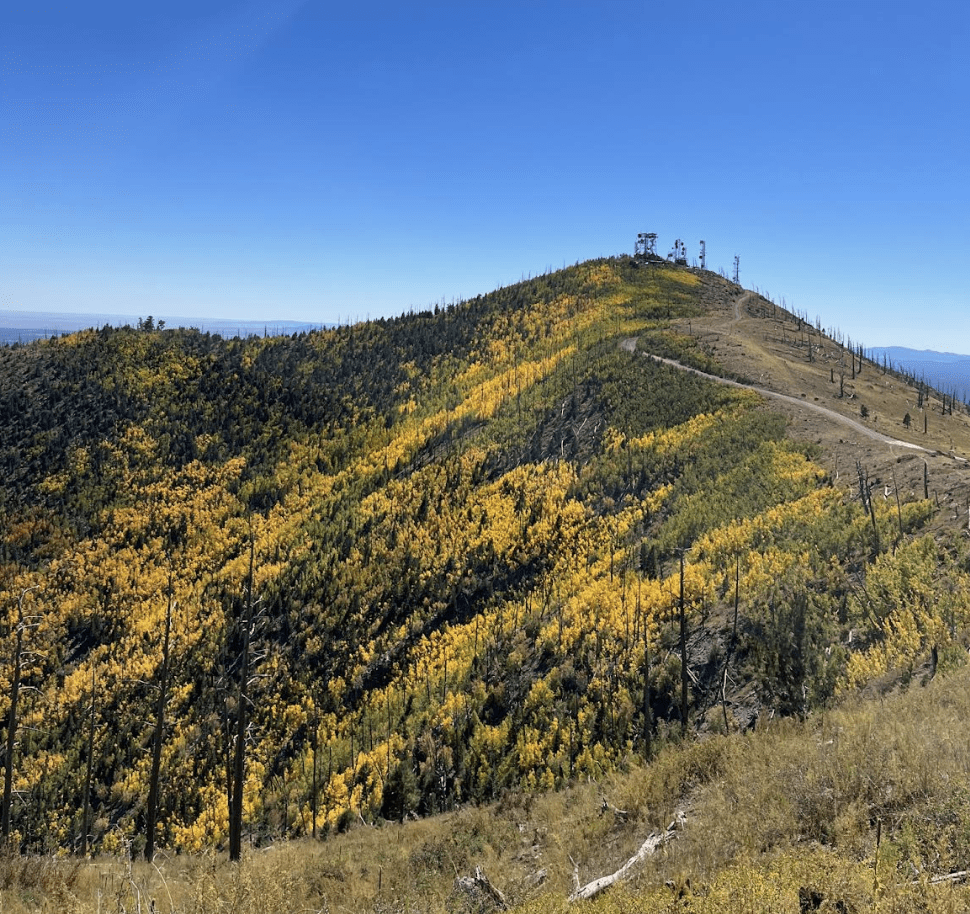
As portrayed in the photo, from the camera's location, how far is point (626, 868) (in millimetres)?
8508

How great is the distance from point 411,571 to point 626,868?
47.9 metres

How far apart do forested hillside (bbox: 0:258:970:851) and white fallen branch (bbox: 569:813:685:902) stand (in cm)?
899

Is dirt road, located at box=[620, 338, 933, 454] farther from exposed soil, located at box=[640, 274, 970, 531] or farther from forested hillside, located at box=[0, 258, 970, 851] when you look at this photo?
forested hillside, located at box=[0, 258, 970, 851]

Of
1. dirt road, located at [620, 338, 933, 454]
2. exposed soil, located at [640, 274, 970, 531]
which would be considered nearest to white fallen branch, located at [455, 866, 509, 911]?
exposed soil, located at [640, 274, 970, 531]

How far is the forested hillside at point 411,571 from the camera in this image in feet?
89.8

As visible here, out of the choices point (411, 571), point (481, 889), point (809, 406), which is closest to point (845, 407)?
point (809, 406)

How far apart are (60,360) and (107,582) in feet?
177

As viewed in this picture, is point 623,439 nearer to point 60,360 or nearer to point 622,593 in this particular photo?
point 622,593

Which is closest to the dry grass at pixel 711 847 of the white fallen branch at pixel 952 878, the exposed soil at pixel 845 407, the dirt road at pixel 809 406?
the white fallen branch at pixel 952 878

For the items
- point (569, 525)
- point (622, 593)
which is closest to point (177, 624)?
point (569, 525)

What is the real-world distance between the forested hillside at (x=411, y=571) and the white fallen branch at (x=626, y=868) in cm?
899

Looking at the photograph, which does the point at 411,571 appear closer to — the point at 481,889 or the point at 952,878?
the point at 481,889

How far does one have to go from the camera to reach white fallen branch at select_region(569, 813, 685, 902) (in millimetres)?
8172

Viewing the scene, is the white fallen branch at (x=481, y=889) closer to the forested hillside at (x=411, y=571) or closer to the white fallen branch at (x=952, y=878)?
the white fallen branch at (x=952, y=878)
